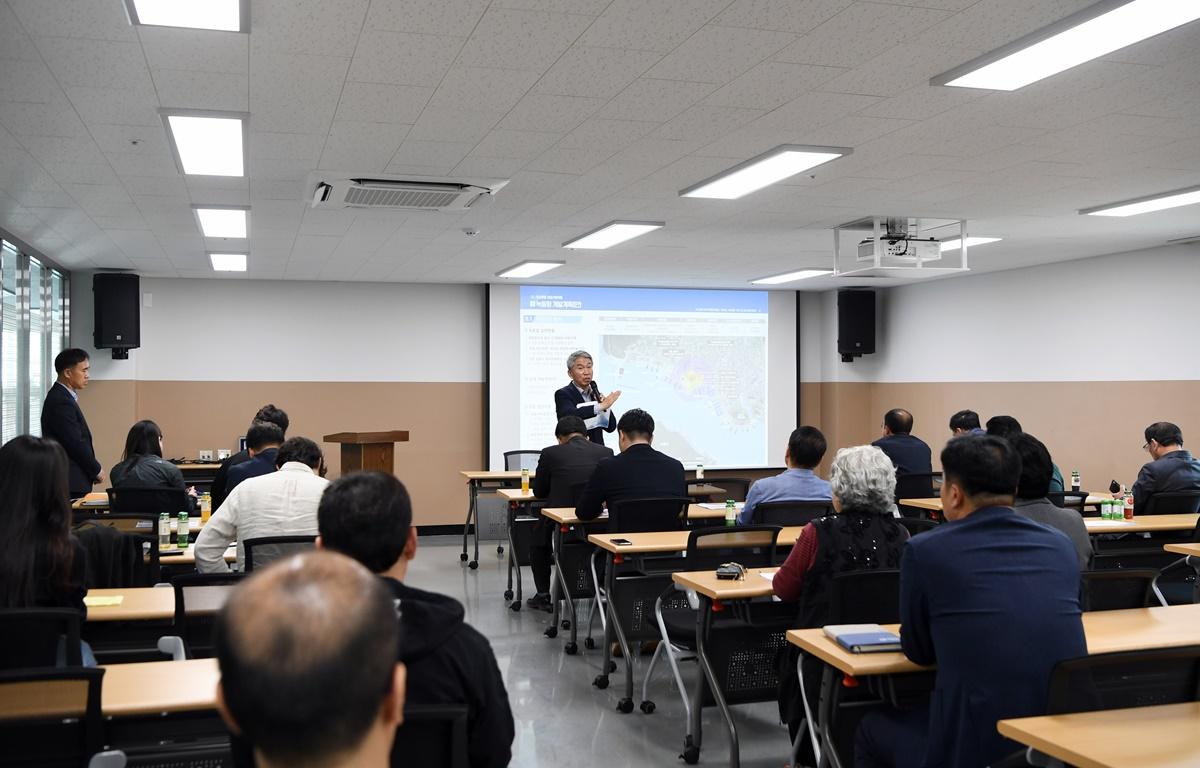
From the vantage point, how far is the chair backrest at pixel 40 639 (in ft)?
8.48

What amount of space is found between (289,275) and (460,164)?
5.76 m

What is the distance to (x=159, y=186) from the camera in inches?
233

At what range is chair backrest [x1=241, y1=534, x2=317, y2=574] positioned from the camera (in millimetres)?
3629

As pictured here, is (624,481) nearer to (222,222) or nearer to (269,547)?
(269,547)

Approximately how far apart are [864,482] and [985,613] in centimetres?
112

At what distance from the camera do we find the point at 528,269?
10031mm

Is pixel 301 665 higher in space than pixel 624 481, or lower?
higher

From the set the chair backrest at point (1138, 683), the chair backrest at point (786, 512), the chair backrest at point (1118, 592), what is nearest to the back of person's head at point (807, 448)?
the chair backrest at point (786, 512)

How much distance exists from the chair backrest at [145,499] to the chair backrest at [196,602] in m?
2.23

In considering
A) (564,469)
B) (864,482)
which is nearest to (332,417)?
(564,469)

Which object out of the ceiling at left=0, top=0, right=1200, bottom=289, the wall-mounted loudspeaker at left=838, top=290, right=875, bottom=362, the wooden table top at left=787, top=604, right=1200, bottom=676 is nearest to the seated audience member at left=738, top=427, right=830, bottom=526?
the ceiling at left=0, top=0, right=1200, bottom=289

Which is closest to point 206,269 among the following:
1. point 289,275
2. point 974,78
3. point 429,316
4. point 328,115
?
point 289,275

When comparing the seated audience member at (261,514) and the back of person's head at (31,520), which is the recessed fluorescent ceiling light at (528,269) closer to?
the seated audience member at (261,514)

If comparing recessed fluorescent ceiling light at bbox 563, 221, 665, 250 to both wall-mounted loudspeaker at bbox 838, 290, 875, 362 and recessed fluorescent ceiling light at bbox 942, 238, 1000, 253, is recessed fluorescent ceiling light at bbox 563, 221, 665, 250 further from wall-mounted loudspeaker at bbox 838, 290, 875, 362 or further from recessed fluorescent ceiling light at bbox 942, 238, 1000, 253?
wall-mounted loudspeaker at bbox 838, 290, 875, 362
